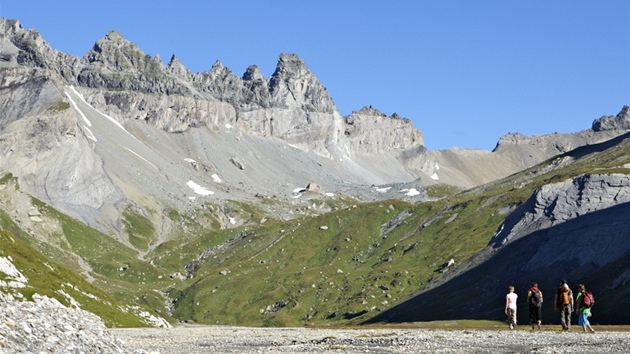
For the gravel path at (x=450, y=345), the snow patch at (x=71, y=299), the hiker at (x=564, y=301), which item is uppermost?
the snow patch at (x=71, y=299)

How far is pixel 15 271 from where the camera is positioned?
107 metres

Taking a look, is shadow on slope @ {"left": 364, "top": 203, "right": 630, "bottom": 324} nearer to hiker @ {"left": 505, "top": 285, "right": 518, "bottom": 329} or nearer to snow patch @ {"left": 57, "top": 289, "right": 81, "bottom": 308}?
hiker @ {"left": 505, "top": 285, "right": 518, "bottom": 329}

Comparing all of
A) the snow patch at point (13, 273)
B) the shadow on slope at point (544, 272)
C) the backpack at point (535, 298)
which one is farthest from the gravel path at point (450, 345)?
the shadow on slope at point (544, 272)

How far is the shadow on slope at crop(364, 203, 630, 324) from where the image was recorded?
130 metres

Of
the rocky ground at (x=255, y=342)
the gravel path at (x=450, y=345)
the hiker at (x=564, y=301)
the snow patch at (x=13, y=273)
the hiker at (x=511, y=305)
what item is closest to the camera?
the rocky ground at (x=255, y=342)

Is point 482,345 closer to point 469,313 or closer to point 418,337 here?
point 418,337

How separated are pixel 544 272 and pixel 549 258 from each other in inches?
270

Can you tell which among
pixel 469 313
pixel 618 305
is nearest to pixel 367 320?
pixel 469 313

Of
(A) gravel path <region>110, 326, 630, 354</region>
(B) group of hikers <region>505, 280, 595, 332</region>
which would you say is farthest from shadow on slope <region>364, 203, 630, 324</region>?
(A) gravel path <region>110, 326, 630, 354</region>

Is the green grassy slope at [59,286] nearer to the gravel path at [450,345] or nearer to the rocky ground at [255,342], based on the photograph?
the gravel path at [450,345]

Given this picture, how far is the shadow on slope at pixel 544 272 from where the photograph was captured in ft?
427

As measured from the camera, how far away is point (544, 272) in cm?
14788

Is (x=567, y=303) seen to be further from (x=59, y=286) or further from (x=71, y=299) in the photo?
(x=59, y=286)

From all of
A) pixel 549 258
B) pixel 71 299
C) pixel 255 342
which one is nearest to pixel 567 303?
pixel 255 342
